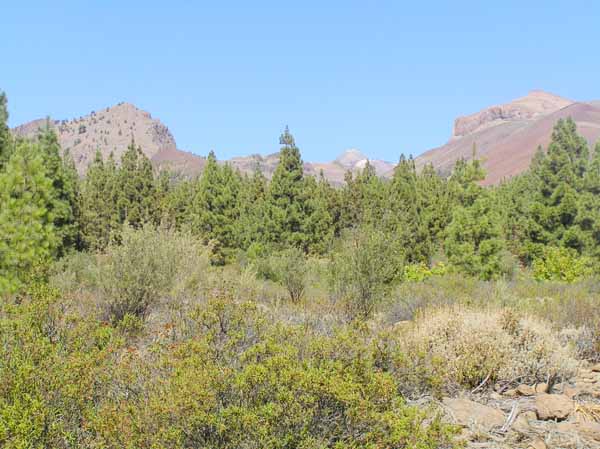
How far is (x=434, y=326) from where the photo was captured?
273 inches

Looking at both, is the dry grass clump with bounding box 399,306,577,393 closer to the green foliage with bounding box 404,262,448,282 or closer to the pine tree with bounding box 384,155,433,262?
the green foliage with bounding box 404,262,448,282

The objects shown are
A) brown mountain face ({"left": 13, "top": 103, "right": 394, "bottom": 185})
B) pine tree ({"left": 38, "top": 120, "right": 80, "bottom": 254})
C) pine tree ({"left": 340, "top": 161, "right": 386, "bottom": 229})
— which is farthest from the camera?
brown mountain face ({"left": 13, "top": 103, "right": 394, "bottom": 185})

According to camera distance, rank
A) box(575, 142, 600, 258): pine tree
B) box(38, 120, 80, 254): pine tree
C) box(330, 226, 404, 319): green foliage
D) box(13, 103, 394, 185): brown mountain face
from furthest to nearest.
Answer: box(13, 103, 394, 185): brown mountain face, box(575, 142, 600, 258): pine tree, box(38, 120, 80, 254): pine tree, box(330, 226, 404, 319): green foliage

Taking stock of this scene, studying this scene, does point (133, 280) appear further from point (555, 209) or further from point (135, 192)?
point (135, 192)

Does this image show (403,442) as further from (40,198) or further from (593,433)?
(40,198)

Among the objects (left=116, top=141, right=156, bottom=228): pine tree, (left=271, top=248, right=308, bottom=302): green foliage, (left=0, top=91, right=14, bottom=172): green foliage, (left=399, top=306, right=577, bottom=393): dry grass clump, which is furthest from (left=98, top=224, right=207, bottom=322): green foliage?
(left=116, top=141, right=156, bottom=228): pine tree

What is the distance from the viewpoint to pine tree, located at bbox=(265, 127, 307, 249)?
69.5 ft

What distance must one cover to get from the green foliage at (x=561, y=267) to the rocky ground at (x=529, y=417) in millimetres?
16113

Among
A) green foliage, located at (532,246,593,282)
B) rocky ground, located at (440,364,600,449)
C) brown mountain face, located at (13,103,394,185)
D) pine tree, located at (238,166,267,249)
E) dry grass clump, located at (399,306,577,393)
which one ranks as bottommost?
green foliage, located at (532,246,593,282)

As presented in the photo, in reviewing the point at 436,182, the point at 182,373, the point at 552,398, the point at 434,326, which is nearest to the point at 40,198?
the point at 434,326

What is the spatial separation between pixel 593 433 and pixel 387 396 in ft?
7.90

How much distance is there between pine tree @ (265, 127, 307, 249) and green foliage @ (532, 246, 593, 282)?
9.22 m

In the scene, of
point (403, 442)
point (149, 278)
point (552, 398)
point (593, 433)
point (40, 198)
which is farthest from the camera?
point (40, 198)

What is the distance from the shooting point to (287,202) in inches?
840
